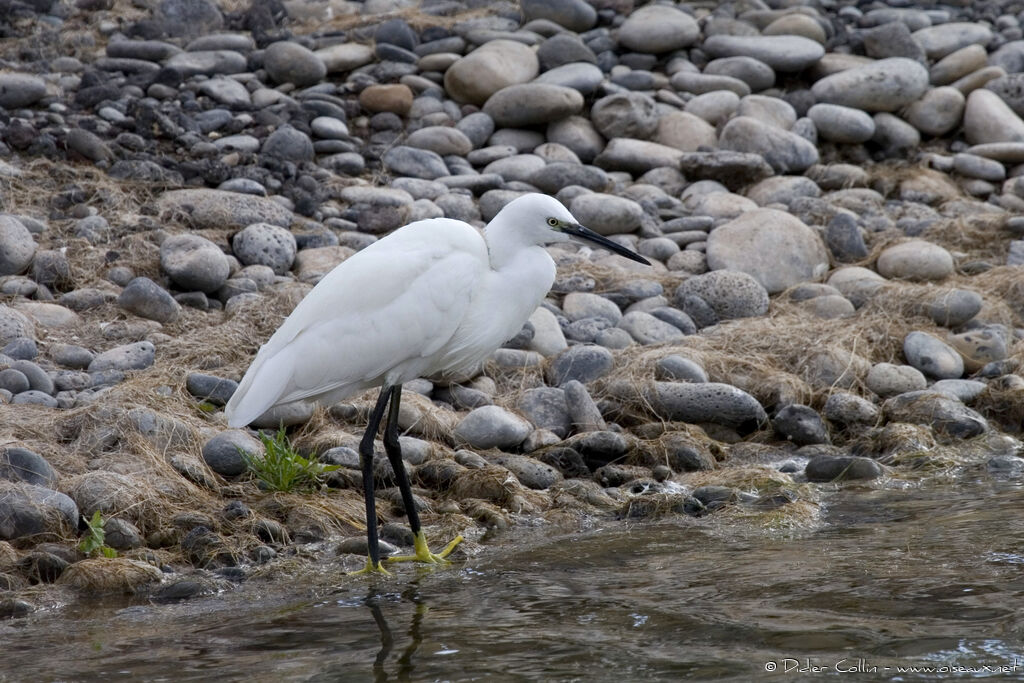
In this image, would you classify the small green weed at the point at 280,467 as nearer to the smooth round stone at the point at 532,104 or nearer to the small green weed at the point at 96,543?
the small green weed at the point at 96,543

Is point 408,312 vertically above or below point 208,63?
below

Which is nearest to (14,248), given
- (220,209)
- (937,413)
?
(220,209)

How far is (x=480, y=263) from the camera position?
5.25 meters

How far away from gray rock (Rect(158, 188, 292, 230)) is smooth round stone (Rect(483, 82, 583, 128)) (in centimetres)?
294

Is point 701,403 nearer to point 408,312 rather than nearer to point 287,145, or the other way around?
point 408,312

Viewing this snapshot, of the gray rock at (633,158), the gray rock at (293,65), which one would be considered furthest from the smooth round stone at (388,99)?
the gray rock at (633,158)

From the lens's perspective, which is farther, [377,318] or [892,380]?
[892,380]

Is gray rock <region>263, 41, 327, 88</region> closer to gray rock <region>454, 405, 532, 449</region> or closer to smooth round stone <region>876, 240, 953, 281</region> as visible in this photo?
smooth round stone <region>876, 240, 953, 281</region>

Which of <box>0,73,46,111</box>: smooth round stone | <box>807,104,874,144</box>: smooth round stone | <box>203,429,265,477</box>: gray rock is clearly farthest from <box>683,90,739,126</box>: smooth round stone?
<box>203,429,265,477</box>: gray rock

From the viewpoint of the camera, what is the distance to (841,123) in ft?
38.7

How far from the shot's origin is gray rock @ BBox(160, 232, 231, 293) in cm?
790

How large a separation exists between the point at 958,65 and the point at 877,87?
1.22 m

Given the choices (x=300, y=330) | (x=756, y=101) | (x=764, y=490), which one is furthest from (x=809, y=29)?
(x=300, y=330)

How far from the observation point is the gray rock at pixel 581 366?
287 inches
